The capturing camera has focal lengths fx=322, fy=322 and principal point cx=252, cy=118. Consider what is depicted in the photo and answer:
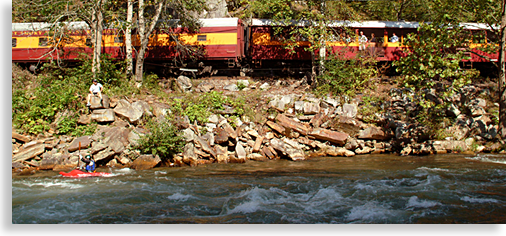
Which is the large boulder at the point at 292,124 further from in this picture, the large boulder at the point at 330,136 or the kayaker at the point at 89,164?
the kayaker at the point at 89,164

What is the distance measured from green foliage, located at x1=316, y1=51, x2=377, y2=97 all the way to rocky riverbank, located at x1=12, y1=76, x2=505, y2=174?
0.68m

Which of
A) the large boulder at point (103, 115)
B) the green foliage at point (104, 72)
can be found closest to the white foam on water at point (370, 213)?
the large boulder at point (103, 115)

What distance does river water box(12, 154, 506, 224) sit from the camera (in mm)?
6156

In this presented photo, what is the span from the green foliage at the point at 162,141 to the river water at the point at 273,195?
2.69ft

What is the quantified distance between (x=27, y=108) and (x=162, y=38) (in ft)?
23.1

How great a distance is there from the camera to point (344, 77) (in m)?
15.6

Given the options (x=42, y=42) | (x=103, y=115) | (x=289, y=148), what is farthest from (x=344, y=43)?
(x=42, y=42)

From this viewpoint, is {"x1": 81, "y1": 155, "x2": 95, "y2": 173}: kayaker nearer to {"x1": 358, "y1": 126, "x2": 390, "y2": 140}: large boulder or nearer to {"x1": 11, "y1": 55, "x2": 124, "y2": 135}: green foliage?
{"x1": 11, "y1": 55, "x2": 124, "y2": 135}: green foliage

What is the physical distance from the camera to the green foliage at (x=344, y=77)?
15570 mm

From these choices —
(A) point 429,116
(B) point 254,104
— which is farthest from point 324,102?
(A) point 429,116

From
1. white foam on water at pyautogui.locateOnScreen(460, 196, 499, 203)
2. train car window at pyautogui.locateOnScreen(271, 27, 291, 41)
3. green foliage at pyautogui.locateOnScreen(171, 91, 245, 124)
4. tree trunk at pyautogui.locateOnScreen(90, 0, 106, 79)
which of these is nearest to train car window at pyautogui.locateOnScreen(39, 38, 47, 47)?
tree trunk at pyautogui.locateOnScreen(90, 0, 106, 79)

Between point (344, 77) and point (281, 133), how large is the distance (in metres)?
4.70

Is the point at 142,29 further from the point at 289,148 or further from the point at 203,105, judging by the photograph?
the point at 289,148

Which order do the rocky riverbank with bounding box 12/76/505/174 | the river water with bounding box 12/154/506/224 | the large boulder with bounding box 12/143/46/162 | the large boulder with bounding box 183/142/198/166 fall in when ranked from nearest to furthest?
the river water with bounding box 12/154/506/224, the large boulder with bounding box 12/143/46/162, the rocky riverbank with bounding box 12/76/505/174, the large boulder with bounding box 183/142/198/166
